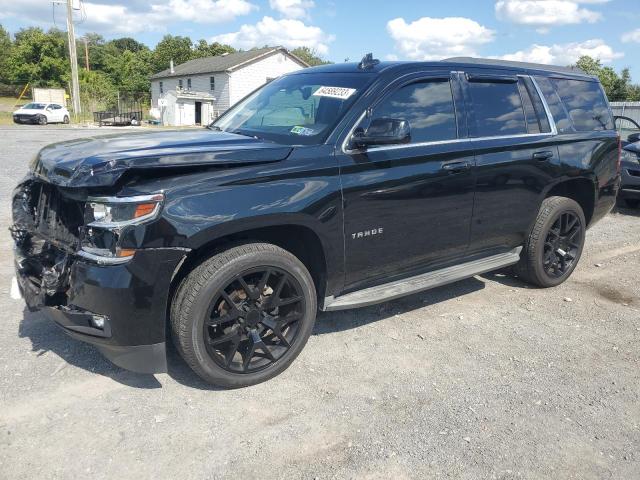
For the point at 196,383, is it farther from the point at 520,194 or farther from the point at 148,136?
the point at 520,194

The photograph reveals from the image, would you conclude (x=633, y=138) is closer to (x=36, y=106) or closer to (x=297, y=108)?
(x=297, y=108)

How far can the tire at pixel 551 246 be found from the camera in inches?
191

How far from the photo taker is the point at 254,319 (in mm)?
3211

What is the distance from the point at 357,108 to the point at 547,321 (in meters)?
2.51

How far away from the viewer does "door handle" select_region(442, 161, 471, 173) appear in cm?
391

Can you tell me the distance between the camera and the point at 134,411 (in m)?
3.01

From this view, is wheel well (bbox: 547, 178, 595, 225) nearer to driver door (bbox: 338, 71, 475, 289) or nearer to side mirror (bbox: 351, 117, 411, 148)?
driver door (bbox: 338, 71, 475, 289)

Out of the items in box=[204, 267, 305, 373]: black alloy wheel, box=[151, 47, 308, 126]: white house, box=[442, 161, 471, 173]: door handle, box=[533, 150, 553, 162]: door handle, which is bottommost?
box=[204, 267, 305, 373]: black alloy wheel

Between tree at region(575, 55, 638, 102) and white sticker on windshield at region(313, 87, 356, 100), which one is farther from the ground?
tree at region(575, 55, 638, 102)

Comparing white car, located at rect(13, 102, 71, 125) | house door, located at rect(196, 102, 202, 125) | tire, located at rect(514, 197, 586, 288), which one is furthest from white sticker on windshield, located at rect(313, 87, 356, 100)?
house door, located at rect(196, 102, 202, 125)

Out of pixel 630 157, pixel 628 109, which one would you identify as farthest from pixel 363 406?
pixel 628 109

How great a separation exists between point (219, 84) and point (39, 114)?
52.1ft

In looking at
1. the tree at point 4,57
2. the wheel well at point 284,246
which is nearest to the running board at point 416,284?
the wheel well at point 284,246

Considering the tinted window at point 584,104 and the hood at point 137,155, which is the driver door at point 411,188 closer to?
the hood at point 137,155
